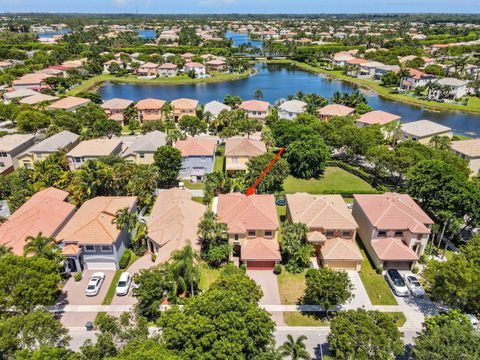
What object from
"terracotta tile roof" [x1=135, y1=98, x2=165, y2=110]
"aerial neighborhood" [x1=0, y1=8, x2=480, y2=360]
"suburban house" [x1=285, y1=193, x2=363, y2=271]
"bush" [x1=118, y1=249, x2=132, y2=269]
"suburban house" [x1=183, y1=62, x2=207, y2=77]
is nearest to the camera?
"aerial neighborhood" [x1=0, y1=8, x2=480, y2=360]

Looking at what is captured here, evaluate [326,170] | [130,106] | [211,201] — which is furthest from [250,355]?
[130,106]

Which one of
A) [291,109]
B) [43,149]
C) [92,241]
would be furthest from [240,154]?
[43,149]

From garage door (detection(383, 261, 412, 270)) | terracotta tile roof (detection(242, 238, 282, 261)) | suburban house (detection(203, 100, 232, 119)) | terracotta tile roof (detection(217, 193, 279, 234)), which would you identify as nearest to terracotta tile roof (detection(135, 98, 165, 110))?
suburban house (detection(203, 100, 232, 119))

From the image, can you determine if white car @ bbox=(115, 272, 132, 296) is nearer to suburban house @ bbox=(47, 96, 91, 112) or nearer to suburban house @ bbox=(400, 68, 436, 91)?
suburban house @ bbox=(47, 96, 91, 112)

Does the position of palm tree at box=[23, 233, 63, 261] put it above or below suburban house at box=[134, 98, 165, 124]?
above

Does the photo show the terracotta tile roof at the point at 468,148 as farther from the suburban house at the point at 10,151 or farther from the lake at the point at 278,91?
Answer: the suburban house at the point at 10,151

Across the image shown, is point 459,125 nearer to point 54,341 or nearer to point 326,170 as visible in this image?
point 326,170

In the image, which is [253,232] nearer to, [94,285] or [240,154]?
[94,285]
